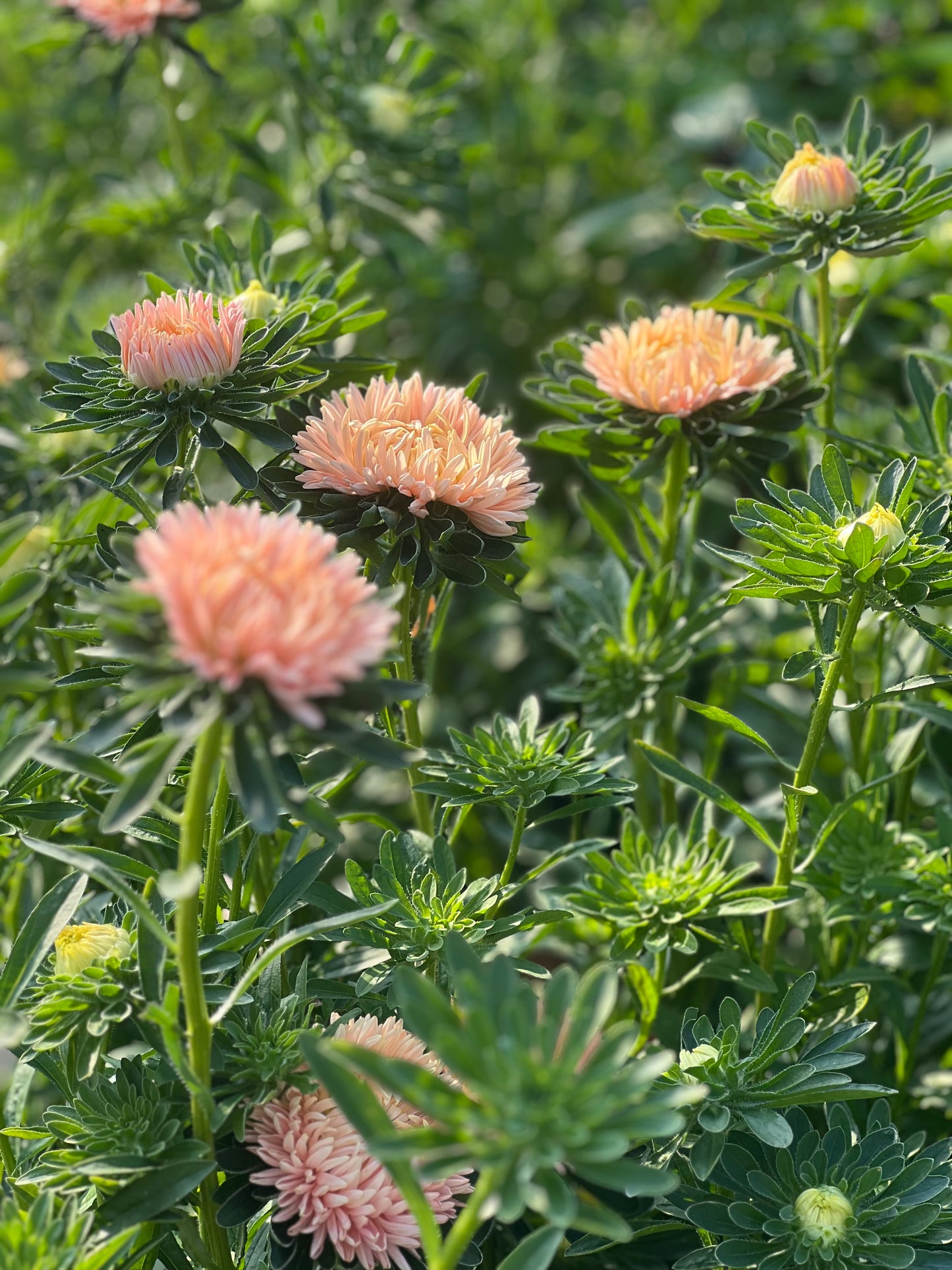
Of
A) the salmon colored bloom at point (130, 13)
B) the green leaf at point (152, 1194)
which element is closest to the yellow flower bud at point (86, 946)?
the green leaf at point (152, 1194)

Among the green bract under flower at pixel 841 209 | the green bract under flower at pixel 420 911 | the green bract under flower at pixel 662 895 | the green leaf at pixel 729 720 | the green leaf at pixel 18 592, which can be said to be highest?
the green bract under flower at pixel 841 209

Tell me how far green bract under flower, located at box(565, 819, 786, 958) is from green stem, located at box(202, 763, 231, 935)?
0.90 feet

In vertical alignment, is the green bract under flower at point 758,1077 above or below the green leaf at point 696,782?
below

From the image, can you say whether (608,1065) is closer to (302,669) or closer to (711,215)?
(302,669)

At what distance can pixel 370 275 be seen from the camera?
1.75 metres

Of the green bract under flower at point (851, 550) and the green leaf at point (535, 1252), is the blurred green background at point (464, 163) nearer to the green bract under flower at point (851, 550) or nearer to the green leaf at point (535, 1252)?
the green bract under flower at point (851, 550)

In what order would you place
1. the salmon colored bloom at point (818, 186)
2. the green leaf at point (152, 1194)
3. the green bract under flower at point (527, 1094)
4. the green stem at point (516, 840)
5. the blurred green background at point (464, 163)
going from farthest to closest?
the blurred green background at point (464, 163)
the salmon colored bloom at point (818, 186)
the green stem at point (516, 840)
the green leaf at point (152, 1194)
the green bract under flower at point (527, 1094)

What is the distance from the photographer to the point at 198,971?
27.7 inches

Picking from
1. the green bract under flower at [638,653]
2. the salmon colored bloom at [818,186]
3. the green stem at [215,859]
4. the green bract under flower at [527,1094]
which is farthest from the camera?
the green bract under flower at [638,653]

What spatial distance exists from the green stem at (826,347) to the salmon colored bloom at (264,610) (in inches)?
23.3

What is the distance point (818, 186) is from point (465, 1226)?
0.80 meters

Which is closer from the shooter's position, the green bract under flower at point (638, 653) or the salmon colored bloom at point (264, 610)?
the salmon colored bloom at point (264, 610)

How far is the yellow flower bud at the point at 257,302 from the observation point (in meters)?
1.01

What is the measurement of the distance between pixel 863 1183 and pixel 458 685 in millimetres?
1001
